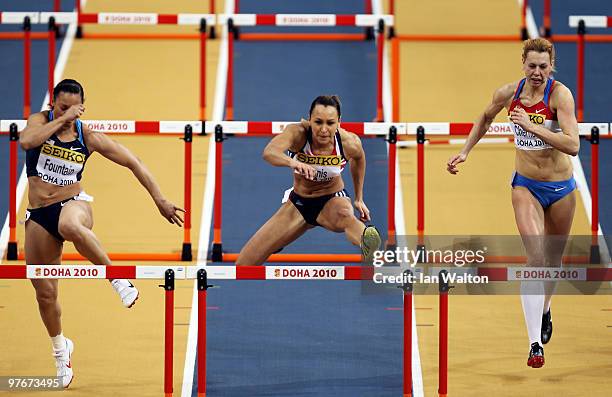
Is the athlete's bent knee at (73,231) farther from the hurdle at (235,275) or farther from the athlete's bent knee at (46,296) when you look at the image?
the hurdle at (235,275)

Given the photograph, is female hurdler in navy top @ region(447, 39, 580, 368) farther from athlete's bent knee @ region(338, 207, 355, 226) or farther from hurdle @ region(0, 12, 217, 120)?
hurdle @ region(0, 12, 217, 120)

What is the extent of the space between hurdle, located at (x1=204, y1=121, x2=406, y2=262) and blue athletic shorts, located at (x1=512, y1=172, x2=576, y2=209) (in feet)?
5.97

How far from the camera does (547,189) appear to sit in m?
10.3

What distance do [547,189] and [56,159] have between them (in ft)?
10.9

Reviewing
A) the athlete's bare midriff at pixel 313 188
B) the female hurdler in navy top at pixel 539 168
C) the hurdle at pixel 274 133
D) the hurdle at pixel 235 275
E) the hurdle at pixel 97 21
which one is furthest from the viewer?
the hurdle at pixel 97 21

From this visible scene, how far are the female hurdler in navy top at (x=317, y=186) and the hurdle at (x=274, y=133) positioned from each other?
123 cm

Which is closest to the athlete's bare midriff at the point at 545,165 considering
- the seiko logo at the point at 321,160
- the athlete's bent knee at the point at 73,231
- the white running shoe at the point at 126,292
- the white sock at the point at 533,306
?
the white sock at the point at 533,306

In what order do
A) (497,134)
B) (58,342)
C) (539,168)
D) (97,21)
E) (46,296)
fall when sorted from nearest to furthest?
(46,296), (58,342), (539,168), (497,134), (97,21)

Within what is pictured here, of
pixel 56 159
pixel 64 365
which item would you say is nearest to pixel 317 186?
pixel 56 159

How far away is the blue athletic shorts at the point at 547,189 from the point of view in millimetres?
10273

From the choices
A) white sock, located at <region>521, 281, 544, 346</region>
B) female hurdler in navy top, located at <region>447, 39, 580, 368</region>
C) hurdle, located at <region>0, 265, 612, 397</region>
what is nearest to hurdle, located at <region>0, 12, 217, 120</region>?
female hurdler in navy top, located at <region>447, 39, 580, 368</region>

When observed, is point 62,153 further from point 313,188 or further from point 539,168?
point 539,168

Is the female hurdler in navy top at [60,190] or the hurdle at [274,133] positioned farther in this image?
the hurdle at [274,133]

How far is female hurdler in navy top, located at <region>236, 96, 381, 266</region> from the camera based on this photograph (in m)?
10.2
